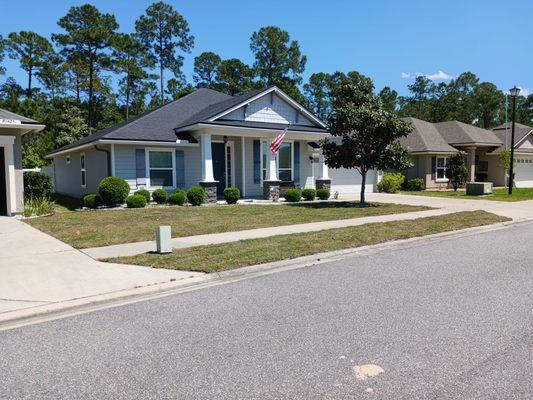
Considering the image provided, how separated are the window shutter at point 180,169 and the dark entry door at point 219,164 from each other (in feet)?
5.99

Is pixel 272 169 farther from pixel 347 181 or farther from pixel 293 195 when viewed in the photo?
pixel 347 181

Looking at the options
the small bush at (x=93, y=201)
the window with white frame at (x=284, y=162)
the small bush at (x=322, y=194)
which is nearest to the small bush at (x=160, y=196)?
the small bush at (x=93, y=201)

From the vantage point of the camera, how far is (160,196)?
1795 centimetres

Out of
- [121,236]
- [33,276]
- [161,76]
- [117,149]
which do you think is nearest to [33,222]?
[121,236]

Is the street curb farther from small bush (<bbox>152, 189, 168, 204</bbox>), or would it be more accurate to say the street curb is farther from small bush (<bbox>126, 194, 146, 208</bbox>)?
small bush (<bbox>152, 189, 168, 204</bbox>)

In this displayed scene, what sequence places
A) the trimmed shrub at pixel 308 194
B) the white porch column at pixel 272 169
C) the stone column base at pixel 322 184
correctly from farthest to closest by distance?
the stone column base at pixel 322 184
the trimmed shrub at pixel 308 194
the white porch column at pixel 272 169

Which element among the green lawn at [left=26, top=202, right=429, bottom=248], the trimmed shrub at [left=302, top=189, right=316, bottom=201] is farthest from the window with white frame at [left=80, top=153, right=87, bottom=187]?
the trimmed shrub at [left=302, top=189, right=316, bottom=201]

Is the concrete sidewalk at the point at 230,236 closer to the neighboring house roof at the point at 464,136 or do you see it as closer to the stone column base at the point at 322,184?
the stone column base at the point at 322,184

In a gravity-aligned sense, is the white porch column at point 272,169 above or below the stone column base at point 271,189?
above

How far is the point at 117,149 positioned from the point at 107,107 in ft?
116

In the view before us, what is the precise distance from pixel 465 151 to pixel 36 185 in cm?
2848

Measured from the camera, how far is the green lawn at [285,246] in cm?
749

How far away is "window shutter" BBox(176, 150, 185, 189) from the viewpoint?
63.9 ft

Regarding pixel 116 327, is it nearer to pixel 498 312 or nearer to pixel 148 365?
pixel 148 365
